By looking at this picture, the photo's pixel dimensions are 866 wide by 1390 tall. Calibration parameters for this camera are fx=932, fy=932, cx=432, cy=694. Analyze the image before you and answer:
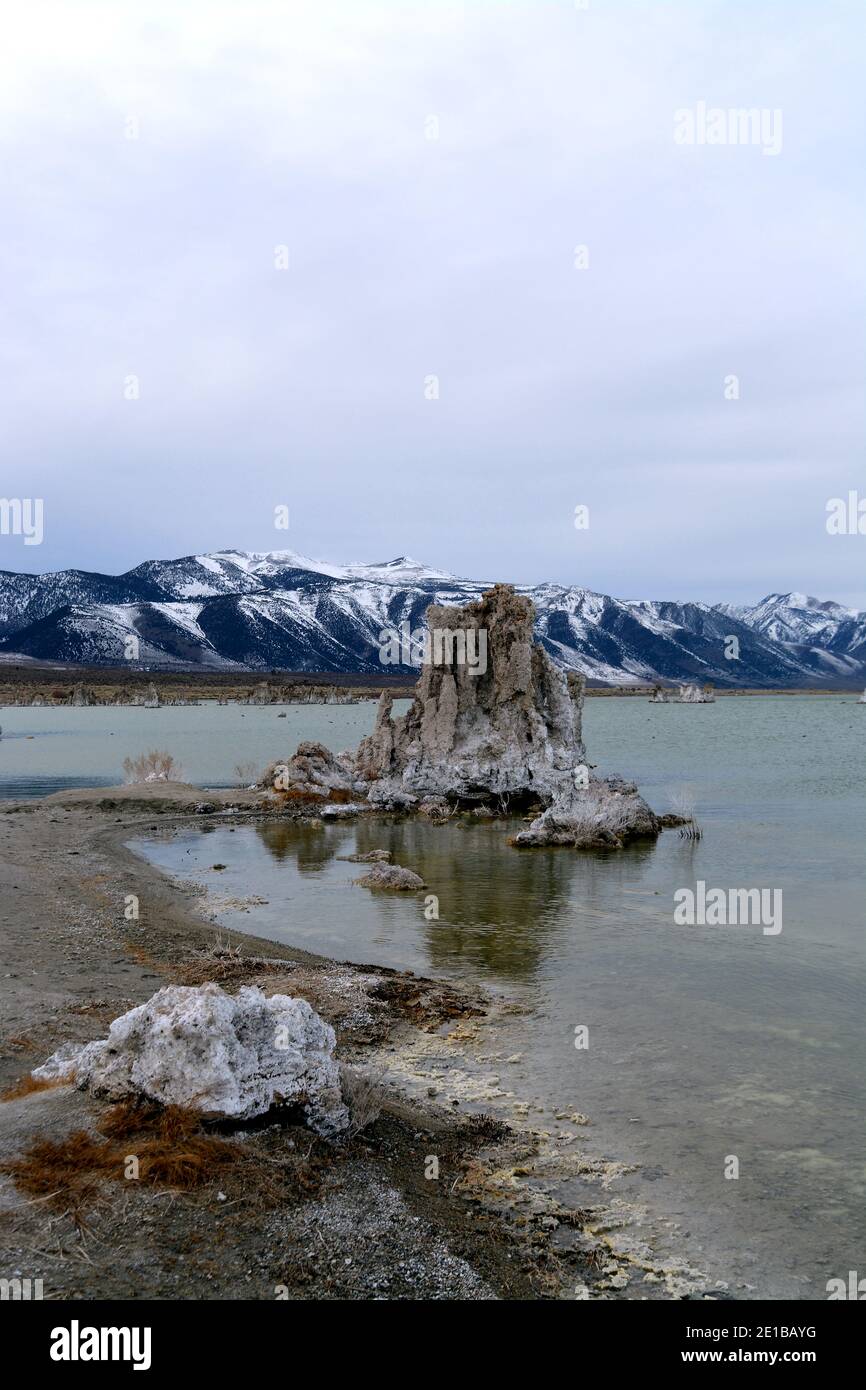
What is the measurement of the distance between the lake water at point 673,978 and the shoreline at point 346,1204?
72 cm

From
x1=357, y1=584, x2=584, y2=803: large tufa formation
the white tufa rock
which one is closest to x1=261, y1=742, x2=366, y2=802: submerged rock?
x1=357, y1=584, x2=584, y2=803: large tufa formation

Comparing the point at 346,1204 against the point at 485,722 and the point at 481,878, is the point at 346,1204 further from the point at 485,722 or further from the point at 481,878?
the point at 485,722

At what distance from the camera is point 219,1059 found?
5.94m

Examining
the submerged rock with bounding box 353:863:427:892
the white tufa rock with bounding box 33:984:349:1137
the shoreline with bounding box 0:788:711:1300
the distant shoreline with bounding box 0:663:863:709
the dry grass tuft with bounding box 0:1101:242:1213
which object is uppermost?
the white tufa rock with bounding box 33:984:349:1137

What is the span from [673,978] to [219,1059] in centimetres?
721

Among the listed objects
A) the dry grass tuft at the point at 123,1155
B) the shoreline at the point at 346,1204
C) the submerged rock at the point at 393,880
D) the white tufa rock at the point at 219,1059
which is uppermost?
the white tufa rock at the point at 219,1059

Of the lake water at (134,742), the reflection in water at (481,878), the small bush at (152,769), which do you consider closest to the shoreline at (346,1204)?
the reflection in water at (481,878)

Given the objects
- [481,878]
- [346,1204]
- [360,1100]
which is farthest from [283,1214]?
[481,878]

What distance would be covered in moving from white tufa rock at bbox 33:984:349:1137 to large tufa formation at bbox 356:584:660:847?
20.8 meters

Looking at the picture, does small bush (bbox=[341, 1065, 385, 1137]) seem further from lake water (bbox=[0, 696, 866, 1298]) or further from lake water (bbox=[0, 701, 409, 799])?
lake water (bbox=[0, 701, 409, 799])

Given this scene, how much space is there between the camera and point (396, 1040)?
9258 mm

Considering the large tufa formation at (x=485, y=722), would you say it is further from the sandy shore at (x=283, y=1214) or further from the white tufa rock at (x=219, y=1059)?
the white tufa rock at (x=219, y=1059)

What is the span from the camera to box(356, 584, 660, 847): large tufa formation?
A: 2812 centimetres

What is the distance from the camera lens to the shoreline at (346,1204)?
473cm
